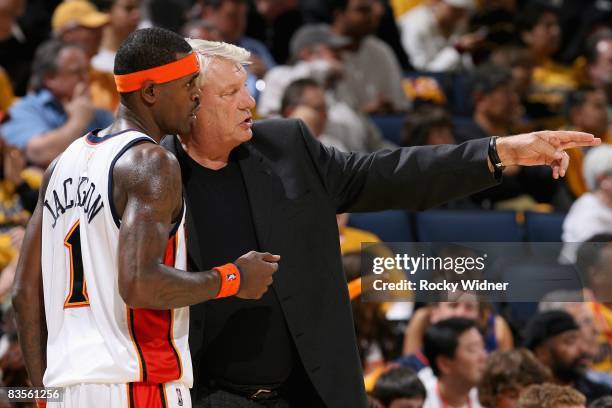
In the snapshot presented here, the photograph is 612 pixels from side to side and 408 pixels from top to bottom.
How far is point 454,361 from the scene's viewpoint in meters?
5.59

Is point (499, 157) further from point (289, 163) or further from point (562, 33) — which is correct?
point (562, 33)

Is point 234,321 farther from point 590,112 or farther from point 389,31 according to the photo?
point 389,31

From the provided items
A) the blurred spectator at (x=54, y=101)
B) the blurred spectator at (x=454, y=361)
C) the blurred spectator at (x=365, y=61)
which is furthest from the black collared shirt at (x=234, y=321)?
the blurred spectator at (x=365, y=61)

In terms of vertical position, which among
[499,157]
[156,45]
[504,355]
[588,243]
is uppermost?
[156,45]

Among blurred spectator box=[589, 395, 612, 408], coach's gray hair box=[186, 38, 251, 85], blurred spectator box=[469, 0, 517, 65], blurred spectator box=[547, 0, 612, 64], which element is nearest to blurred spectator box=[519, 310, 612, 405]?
blurred spectator box=[589, 395, 612, 408]

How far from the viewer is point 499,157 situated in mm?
3932

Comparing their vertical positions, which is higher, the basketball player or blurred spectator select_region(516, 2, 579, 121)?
blurred spectator select_region(516, 2, 579, 121)

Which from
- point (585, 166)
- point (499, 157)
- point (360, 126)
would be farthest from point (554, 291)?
point (360, 126)

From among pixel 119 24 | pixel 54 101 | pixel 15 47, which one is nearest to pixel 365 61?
pixel 119 24

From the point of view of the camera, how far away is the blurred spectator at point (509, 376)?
16.9 feet

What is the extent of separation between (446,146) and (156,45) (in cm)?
121

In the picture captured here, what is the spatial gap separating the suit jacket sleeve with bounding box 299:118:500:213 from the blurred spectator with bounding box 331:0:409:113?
19.1 feet

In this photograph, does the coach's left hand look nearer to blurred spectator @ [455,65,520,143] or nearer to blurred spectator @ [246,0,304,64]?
blurred spectator @ [455,65,520,143]

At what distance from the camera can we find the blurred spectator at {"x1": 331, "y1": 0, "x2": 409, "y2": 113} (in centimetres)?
992
